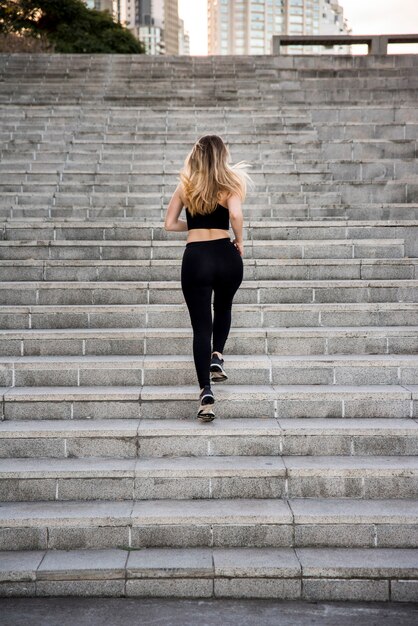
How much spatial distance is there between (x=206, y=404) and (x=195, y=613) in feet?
4.52

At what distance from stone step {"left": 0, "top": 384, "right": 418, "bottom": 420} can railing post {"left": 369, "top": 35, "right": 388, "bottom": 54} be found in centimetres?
1120

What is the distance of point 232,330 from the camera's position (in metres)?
5.38

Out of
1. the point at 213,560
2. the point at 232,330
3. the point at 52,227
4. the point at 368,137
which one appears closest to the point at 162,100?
the point at 368,137

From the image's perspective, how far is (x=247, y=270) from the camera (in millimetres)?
6297

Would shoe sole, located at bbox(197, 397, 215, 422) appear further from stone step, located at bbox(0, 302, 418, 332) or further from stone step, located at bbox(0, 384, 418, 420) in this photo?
stone step, located at bbox(0, 302, 418, 332)

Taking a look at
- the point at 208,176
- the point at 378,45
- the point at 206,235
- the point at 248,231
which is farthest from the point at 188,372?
the point at 378,45

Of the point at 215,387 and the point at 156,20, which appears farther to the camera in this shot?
the point at 156,20

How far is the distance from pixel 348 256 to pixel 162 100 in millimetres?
6415

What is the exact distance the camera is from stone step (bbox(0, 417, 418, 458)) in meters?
4.23

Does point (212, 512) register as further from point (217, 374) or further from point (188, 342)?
point (188, 342)

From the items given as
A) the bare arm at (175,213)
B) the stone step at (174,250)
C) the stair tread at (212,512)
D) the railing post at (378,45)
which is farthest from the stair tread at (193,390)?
the railing post at (378,45)

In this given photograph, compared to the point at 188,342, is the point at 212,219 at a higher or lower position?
higher

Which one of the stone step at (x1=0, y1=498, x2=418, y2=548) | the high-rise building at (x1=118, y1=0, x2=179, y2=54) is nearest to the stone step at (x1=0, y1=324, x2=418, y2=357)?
the stone step at (x1=0, y1=498, x2=418, y2=548)

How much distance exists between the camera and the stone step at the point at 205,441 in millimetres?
4234
